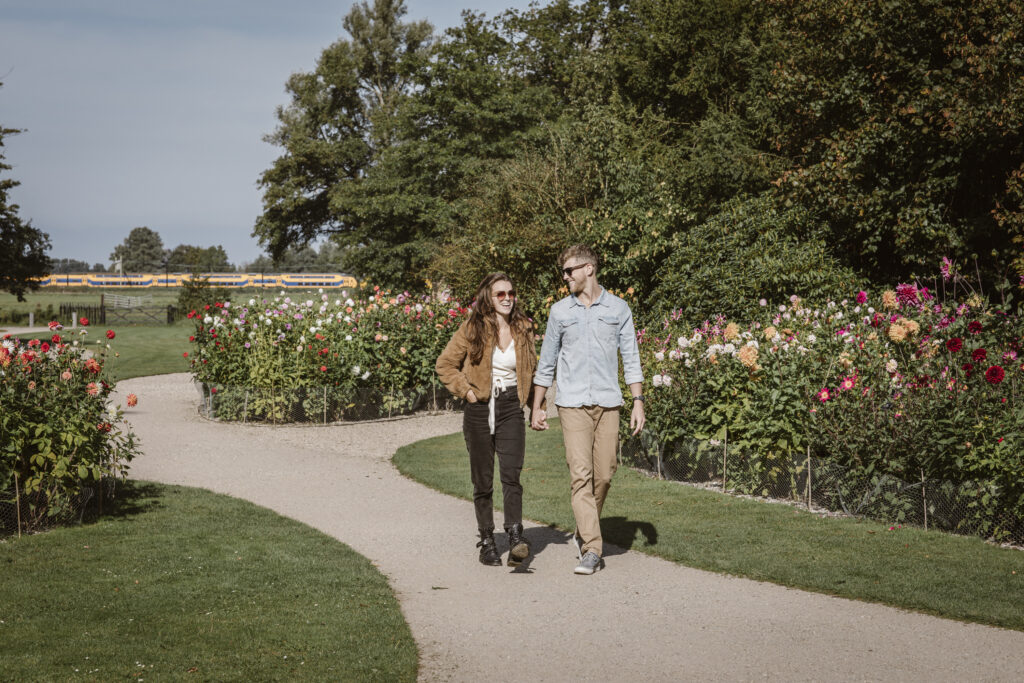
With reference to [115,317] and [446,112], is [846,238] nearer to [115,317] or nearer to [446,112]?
[446,112]

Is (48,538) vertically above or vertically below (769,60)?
below

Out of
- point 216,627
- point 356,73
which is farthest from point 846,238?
point 356,73

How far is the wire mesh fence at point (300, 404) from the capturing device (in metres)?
12.7

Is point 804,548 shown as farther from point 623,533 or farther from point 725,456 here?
point 725,456

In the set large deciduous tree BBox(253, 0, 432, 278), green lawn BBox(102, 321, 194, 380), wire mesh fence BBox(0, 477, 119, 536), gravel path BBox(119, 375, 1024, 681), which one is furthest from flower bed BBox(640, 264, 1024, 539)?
large deciduous tree BBox(253, 0, 432, 278)

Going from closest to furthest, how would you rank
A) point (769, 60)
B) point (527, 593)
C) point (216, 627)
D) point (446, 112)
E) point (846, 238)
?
point (216, 627)
point (527, 593)
point (846, 238)
point (769, 60)
point (446, 112)

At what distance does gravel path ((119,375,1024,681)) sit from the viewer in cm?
409

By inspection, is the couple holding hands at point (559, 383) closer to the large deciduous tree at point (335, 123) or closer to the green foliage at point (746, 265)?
the green foliage at point (746, 265)

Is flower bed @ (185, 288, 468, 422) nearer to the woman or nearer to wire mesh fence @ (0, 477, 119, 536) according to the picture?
wire mesh fence @ (0, 477, 119, 536)

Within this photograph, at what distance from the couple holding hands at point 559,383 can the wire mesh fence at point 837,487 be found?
2.46 m

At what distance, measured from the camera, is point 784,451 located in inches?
305

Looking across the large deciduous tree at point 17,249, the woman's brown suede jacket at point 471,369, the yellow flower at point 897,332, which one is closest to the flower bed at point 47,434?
the woman's brown suede jacket at point 471,369

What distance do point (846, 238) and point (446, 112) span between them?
21.0 meters

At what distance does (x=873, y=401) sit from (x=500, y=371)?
324 centimetres
